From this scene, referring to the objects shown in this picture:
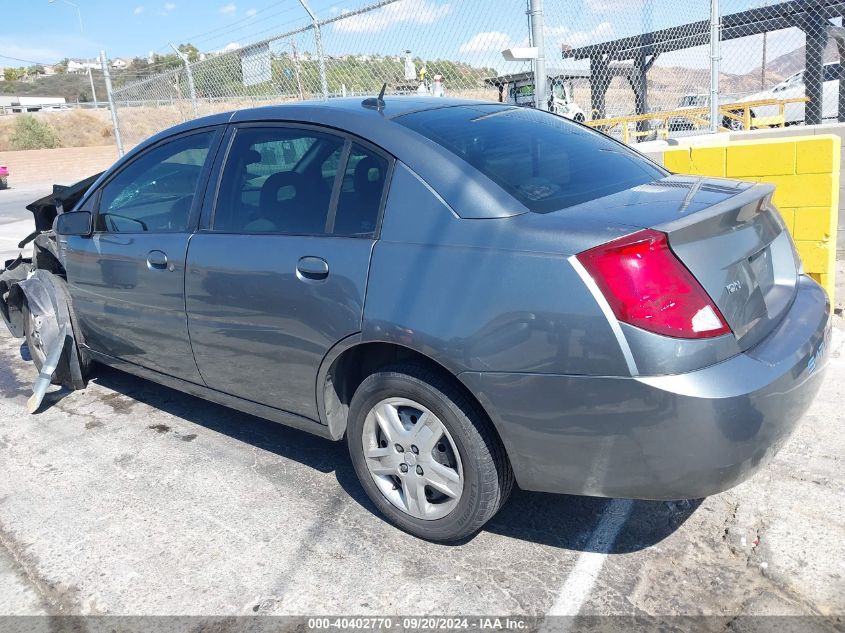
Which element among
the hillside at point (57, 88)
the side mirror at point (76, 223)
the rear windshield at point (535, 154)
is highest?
the hillside at point (57, 88)

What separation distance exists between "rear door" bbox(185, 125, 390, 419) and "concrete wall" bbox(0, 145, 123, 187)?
3236 centimetres

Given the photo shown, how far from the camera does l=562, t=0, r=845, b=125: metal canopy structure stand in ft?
24.7

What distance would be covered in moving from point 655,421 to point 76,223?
341 centimetres

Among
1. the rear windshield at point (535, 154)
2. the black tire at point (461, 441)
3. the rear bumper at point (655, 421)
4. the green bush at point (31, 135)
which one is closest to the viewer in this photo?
the rear bumper at point (655, 421)

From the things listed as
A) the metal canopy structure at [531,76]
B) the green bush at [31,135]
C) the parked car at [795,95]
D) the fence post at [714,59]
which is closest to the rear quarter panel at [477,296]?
the metal canopy structure at [531,76]

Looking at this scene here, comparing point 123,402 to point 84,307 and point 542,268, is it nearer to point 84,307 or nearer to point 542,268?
point 84,307

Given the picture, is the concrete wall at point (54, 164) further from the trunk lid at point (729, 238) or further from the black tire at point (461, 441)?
the trunk lid at point (729, 238)

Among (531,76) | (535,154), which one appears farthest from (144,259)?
(531,76)

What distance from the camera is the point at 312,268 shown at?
9.54ft

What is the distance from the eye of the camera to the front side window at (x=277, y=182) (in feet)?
10.1

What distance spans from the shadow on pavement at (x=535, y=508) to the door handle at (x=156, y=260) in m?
1.00

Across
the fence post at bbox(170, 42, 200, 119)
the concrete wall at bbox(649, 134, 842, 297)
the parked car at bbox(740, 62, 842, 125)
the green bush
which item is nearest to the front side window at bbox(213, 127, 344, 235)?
the concrete wall at bbox(649, 134, 842, 297)

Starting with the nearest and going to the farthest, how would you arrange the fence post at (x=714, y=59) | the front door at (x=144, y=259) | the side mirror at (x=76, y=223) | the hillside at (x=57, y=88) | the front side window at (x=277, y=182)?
the front side window at (x=277, y=182)
the front door at (x=144, y=259)
the side mirror at (x=76, y=223)
the fence post at (x=714, y=59)
the hillside at (x=57, y=88)

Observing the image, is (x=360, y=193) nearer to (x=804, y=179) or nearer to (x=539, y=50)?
(x=539, y=50)
